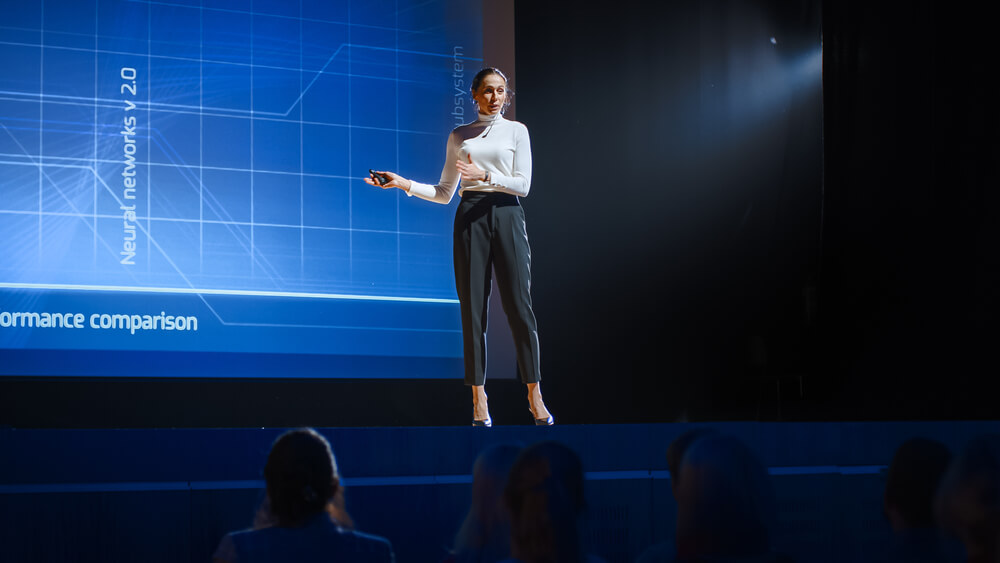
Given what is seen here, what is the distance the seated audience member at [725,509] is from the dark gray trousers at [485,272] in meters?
2.21

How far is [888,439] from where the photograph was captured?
3.24 metres

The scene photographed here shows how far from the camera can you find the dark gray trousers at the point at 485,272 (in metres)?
3.72

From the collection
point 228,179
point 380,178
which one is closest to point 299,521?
point 380,178

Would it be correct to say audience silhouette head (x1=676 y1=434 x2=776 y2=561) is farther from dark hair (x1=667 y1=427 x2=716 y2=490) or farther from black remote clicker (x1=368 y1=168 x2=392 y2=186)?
black remote clicker (x1=368 y1=168 x2=392 y2=186)

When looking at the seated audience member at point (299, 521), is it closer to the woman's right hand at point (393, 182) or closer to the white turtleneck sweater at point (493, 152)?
the woman's right hand at point (393, 182)

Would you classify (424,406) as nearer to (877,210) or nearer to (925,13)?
(877,210)

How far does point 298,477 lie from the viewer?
1610mm

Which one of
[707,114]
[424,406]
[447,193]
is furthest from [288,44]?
[707,114]

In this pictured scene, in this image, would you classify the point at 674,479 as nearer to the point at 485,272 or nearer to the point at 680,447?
the point at 680,447

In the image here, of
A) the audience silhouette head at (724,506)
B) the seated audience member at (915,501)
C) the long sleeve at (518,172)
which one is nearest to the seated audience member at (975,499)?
the seated audience member at (915,501)

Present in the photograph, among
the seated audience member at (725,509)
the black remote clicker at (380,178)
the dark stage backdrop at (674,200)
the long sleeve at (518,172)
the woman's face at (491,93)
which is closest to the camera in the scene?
the seated audience member at (725,509)

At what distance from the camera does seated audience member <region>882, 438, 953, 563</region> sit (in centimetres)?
162

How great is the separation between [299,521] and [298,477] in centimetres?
8

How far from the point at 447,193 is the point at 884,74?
242 centimetres
